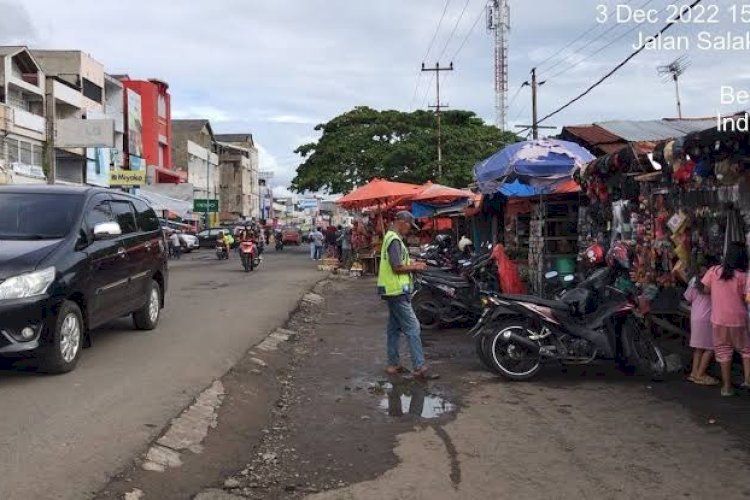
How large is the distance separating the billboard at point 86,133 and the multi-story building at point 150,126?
58.4 ft

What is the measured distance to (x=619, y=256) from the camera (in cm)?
873

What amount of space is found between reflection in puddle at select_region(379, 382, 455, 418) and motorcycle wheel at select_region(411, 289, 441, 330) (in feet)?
12.4

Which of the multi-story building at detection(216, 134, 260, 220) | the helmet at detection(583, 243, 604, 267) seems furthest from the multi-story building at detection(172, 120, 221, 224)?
the helmet at detection(583, 243, 604, 267)

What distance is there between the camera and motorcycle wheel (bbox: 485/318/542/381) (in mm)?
7488

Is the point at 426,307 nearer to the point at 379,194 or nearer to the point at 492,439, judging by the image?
the point at 492,439

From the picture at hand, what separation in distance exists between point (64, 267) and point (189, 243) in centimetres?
3724

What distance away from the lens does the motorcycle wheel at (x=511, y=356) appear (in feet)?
24.6

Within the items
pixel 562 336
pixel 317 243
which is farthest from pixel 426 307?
pixel 317 243

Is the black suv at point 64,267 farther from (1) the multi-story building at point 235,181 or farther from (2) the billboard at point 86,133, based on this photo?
(1) the multi-story building at point 235,181

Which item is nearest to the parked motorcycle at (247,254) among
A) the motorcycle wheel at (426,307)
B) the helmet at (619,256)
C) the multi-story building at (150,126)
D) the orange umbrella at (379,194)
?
the orange umbrella at (379,194)

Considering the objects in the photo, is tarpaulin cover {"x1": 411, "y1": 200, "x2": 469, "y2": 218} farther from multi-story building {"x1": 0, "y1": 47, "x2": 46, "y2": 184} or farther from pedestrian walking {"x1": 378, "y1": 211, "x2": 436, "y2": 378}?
multi-story building {"x1": 0, "y1": 47, "x2": 46, "y2": 184}

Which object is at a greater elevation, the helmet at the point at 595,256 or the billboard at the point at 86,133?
the billboard at the point at 86,133

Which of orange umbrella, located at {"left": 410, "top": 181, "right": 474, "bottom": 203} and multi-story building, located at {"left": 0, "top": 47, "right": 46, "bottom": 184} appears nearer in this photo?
orange umbrella, located at {"left": 410, "top": 181, "right": 474, "bottom": 203}

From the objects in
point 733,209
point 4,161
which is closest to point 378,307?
point 733,209
